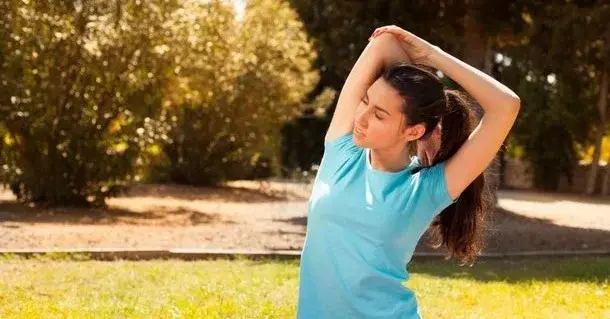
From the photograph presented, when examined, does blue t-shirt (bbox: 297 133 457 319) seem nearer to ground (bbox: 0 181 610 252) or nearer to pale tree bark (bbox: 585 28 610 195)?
ground (bbox: 0 181 610 252)

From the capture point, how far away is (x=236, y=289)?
8.07m

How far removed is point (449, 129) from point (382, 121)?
27 centimetres

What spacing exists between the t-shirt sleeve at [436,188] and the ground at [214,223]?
4375 millimetres

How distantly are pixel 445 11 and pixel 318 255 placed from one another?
15.3m

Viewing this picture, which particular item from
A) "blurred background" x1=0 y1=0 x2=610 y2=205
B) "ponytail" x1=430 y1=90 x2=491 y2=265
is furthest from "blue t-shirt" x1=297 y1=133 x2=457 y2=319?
"blurred background" x1=0 y1=0 x2=610 y2=205

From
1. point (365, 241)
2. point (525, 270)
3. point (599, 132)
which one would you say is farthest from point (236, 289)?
point (599, 132)

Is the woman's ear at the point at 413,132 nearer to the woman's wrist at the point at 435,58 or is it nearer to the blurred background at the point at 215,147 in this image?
the woman's wrist at the point at 435,58

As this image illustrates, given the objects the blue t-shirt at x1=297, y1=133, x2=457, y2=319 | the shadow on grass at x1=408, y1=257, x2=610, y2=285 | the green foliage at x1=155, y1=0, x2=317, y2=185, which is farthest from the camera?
the green foliage at x1=155, y1=0, x2=317, y2=185

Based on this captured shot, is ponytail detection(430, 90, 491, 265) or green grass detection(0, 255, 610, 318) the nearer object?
ponytail detection(430, 90, 491, 265)

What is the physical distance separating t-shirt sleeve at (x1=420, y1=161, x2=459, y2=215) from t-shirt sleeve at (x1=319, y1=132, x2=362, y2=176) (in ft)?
0.76

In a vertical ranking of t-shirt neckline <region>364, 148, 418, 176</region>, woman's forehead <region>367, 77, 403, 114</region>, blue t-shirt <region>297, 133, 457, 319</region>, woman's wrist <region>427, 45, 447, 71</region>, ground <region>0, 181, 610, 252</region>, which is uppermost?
woman's wrist <region>427, 45, 447, 71</region>

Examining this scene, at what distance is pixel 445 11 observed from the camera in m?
17.8

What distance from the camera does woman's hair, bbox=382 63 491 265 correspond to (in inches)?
120

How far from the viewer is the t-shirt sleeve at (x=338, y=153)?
311 cm
